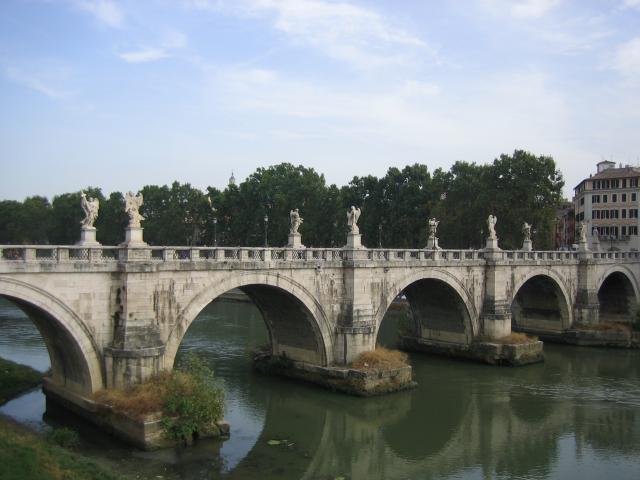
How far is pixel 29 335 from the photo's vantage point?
116 ft

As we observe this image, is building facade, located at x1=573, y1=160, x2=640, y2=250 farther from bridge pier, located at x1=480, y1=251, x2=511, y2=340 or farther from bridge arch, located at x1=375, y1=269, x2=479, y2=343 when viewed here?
bridge arch, located at x1=375, y1=269, x2=479, y2=343

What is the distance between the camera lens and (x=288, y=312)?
26.5m

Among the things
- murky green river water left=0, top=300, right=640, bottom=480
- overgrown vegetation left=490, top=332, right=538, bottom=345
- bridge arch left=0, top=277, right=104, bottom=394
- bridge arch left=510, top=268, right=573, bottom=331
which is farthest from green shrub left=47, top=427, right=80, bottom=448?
bridge arch left=510, top=268, right=573, bottom=331

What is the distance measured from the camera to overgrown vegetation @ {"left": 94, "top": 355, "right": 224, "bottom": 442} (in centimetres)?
1828

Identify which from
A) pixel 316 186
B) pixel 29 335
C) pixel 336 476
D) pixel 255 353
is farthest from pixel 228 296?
pixel 336 476

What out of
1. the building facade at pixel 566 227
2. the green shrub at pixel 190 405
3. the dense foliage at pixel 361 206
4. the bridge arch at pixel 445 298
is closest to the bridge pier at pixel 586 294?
the dense foliage at pixel 361 206

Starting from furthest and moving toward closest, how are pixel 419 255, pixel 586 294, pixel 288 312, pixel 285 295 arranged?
pixel 586 294 < pixel 419 255 < pixel 288 312 < pixel 285 295

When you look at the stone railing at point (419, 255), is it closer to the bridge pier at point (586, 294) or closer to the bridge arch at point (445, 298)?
the bridge arch at point (445, 298)

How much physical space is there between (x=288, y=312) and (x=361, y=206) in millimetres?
33260

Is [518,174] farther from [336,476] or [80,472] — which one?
[80,472]

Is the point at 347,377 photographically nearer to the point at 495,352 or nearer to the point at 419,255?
the point at 419,255

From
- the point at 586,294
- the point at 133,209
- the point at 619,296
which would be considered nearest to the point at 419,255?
the point at 133,209

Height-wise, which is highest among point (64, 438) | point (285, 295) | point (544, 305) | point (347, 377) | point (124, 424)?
point (285, 295)

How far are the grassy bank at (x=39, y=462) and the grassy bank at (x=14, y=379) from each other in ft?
22.7
